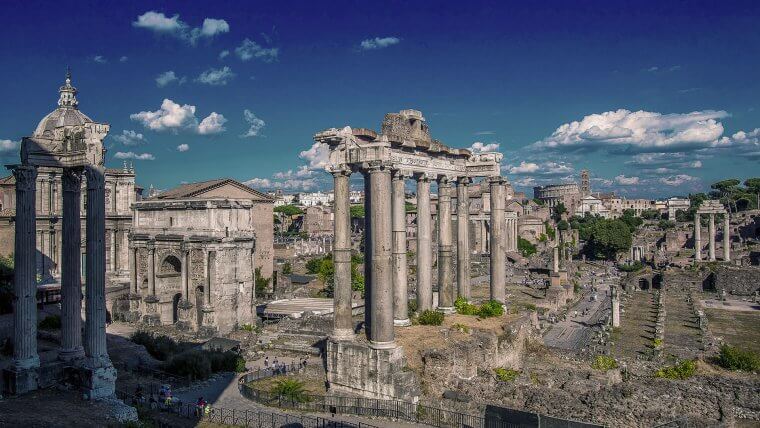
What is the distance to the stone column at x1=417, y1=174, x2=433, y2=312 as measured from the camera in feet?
74.3

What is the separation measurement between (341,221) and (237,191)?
40728 millimetres

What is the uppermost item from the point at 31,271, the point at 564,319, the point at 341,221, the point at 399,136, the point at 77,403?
the point at 399,136

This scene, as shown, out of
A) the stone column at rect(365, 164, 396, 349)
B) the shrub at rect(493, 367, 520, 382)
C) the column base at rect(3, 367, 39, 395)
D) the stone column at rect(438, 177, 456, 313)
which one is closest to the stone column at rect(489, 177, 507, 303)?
the stone column at rect(438, 177, 456, 313)

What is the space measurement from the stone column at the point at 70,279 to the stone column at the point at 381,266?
31.1 feet

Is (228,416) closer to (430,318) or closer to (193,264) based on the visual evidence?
(430,318)

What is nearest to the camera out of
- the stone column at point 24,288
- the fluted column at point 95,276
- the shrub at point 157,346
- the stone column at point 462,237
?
the stone column at point 24,288

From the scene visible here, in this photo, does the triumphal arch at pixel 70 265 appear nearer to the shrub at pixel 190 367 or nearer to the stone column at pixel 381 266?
the shrub at pixel 190 367

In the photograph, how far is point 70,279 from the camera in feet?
60.5

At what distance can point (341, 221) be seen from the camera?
19.0 m

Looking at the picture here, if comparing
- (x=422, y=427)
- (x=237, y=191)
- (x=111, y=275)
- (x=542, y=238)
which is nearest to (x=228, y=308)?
(x=111, y=275)

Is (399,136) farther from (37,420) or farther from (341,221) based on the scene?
(37,420)

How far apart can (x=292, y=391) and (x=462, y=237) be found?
993 centimetres

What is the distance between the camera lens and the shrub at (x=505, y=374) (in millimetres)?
19259

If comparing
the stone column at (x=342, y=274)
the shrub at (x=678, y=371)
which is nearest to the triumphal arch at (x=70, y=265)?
the stone column at (x=342, y=274)
